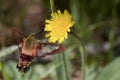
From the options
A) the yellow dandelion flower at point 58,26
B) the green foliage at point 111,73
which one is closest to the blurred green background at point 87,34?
the green foliage at point 111,73

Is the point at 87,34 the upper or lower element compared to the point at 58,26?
upper

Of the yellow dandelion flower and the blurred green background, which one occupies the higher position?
the blurred green background

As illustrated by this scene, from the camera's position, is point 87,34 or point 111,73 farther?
point 87,34

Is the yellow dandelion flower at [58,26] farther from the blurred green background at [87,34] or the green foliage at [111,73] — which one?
the blurred green background at [87,34]

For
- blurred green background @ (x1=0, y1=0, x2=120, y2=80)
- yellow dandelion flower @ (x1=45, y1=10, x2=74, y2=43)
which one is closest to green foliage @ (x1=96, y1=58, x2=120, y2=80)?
blurred green background @ (x1=0, y1=0, x2=120, y2=80)

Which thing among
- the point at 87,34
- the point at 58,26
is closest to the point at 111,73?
the point at 58,26

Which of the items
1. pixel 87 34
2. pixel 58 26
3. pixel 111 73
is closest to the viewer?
pixel 58 26

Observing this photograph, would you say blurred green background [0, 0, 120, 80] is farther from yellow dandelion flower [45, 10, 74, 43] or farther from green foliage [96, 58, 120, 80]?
yellow dandelion flower [45, 10, 74, 43]

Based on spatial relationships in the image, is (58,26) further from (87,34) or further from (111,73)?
(87,34)
